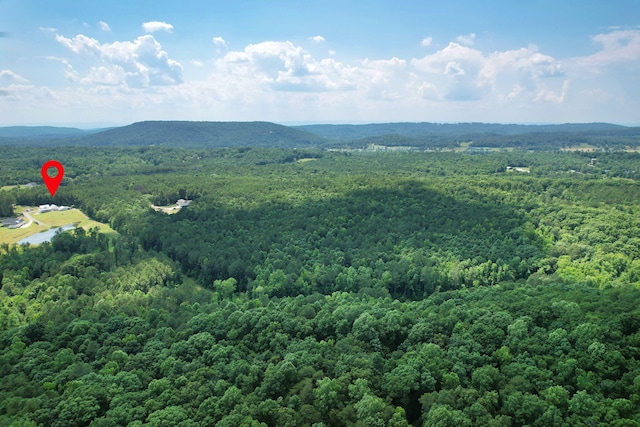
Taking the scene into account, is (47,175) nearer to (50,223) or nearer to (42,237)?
(50,223)

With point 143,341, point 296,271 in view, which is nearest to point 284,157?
point 296,271

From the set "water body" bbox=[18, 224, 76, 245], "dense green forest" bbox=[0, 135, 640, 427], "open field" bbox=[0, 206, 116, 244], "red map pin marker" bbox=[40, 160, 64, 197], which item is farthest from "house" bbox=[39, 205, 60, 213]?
"water body" bbox=[18, 224, 76, 245]

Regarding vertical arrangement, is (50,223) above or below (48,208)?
below

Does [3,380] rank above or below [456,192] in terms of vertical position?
below

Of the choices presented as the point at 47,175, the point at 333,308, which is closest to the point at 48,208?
the point at 47,175

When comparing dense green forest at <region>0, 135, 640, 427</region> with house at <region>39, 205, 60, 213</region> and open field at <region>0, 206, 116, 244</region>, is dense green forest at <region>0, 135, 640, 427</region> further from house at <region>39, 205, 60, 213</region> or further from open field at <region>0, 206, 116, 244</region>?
house at <region>39, 205, 60, 213</region>

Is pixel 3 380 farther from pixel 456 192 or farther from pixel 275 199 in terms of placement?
pixel 456 192
